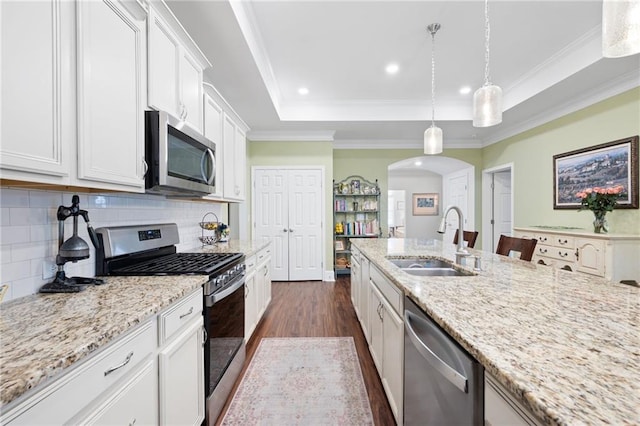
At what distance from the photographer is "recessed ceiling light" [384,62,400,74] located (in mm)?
3176

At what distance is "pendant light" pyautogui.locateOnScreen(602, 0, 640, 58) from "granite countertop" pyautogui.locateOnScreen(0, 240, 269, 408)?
216 cm

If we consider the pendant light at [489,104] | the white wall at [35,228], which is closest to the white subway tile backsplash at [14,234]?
the white wall at [35,228]

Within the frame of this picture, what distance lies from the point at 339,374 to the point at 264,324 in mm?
1167

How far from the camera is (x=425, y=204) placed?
344 inches

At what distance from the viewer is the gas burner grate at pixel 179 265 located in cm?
147

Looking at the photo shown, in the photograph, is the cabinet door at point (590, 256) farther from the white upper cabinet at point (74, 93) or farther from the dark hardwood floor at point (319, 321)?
the white upper cabinet at point (74, 93)

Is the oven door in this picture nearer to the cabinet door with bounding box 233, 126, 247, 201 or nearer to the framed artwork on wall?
the cabinet door with bounding box 233, 126, 247, 201

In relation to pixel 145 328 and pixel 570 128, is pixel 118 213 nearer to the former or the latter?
pixel 145 328

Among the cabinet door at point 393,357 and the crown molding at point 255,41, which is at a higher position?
the crown molding at point 255,41

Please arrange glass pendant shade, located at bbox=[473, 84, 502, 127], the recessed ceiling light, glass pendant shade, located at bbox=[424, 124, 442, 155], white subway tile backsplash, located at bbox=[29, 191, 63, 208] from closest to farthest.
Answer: white subway tile backsplash, located at bbox=[29, 191, 63, 208], glass pendant shade, located at bbox=[473, 84, 502, 127], glass pendant shade, located at bbox=[424, 124, 442, 155], the recessed ceiling light

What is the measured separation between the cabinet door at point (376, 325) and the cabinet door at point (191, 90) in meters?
1.81

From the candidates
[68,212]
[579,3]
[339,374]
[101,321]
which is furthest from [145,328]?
[579,3]

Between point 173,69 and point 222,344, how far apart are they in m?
1.75

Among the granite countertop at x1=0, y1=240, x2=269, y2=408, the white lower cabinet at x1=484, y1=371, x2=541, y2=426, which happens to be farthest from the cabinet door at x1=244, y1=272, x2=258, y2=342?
the white lower cabinet at x1=484, y1=371, x2=541, y2=426
